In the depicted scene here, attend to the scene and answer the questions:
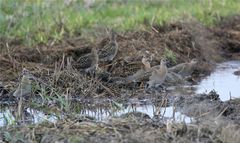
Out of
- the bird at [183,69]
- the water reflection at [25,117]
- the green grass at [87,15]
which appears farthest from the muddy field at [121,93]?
the green grass at [87,15]

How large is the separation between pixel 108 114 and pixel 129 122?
46.7 inches

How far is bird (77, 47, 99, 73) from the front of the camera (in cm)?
989

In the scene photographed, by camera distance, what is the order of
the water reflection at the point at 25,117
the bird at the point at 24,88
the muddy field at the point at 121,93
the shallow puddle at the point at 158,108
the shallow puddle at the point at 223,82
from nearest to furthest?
1. the muddy field at the point at 121,93
2. the water reflection at the point at 25,117
3. the shallow puddle at the point at 158,108
4. the bird at the point at 24,88
5. the shallow puddle at the point at 223,82

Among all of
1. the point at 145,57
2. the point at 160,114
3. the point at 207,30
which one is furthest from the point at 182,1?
the point at 160,114

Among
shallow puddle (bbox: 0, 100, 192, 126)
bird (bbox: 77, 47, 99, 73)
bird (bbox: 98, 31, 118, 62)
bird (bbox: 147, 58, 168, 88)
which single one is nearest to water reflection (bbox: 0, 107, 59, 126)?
shallow puddle (bbox: 0, 100, 192, 126)

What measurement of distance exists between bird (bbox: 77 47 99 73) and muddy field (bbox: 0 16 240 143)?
10 centimetres

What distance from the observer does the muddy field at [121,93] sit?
6.91 metres

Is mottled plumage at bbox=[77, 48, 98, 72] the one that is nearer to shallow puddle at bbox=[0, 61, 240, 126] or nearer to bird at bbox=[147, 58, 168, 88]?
bird at bbox=[147, 58, 168, 88]

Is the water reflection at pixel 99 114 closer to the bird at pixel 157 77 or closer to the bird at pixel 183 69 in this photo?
the bird at pixel 157 77

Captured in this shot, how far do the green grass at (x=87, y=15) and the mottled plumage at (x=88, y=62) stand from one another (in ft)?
4.65

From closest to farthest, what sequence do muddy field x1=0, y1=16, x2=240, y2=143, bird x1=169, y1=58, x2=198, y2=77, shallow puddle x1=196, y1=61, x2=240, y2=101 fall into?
muddy field x1=0, y1=16, x2=240, y2=143 → shallow puddle x1=196, y1=61, x2=240, y2=101 → bird x1=169, y1=58, x2=198, y2=77

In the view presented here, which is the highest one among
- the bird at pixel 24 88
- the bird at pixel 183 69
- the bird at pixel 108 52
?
the bird at pixel 108 52

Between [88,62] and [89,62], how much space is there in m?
0.03

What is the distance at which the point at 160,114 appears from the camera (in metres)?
7.95
